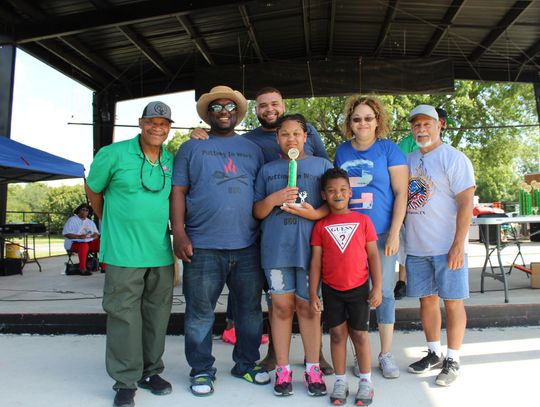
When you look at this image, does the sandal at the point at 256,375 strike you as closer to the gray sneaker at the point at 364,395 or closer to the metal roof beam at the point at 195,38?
the gray sneaker at the point at 364,395

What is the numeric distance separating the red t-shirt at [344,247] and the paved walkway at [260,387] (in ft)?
2.51

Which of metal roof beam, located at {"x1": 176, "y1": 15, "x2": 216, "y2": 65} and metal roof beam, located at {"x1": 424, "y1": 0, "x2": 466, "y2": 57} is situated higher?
metal roof beam, located at {"x1": 424, "y1": 0, "x2": 466, "y2": 57}

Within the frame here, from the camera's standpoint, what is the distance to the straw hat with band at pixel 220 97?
3.27 meters

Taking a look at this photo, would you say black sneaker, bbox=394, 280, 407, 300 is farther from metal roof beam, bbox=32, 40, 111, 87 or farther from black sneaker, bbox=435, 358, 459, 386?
metal roof beam, bbox=32, 40, 111, 87

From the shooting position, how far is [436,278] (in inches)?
129

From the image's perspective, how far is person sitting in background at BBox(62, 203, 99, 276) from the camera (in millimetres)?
8992

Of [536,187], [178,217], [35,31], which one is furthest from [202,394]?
[35,31]

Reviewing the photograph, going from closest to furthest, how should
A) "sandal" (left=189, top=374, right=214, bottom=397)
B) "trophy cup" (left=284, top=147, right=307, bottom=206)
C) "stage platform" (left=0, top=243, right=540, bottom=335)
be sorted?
"trophy cup" (left=284, top=147, right=307, bottom=206) → "sandal" (left=189, top=374, right=214, bottom=397) → "stage platform" (left=0, top=243, right=540, bottom=335)

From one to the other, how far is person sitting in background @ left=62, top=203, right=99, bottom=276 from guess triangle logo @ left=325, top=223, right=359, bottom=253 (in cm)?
715

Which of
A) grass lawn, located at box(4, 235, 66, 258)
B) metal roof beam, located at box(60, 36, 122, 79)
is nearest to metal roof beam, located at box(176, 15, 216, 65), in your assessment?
metal roof beam, located at box(60, 36, 122, 79)

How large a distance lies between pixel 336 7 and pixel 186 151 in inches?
329

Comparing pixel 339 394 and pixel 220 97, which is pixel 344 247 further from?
pixel 220 97

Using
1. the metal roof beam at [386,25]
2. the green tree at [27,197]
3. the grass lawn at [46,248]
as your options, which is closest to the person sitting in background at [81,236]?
the grass lawn at [46,248]

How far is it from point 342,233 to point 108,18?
763 cm
